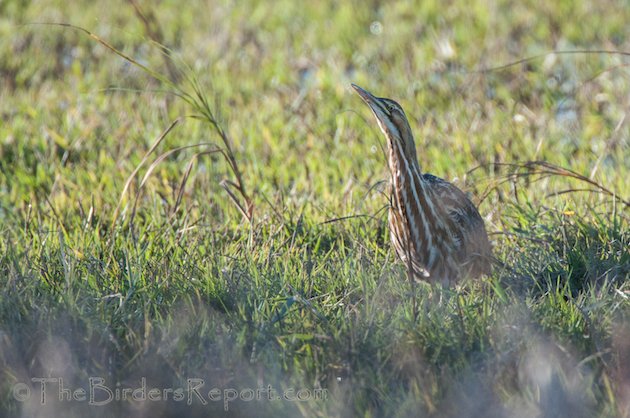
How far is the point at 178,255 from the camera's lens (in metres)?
4.56

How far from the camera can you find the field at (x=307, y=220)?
11.7 feet

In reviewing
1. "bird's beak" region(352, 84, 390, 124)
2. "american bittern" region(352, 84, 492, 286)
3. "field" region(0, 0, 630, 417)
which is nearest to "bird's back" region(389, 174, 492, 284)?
"american bittern" region(352, 84, 492, 286)

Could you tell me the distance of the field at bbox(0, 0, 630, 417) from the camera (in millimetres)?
3561

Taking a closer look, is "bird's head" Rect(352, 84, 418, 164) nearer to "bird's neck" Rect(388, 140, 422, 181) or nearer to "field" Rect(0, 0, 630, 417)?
"bird's neck" Rect(388, 140, 422, 181)

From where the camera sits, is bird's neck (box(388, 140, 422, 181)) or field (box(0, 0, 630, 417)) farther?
bird's neck (box(388, 140, 422, 181))

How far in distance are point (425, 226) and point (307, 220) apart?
2.43 feet

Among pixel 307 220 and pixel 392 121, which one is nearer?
pixel 392 121

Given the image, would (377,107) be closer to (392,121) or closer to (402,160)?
(392,121)

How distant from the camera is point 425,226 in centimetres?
448

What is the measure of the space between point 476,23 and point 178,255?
433 cm

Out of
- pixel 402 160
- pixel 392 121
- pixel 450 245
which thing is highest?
pixel 392 121

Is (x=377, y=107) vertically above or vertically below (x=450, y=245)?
above

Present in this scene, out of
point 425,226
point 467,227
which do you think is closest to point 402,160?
point 425,226

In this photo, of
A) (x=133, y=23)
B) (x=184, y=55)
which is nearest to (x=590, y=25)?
(x=184, y=55)
